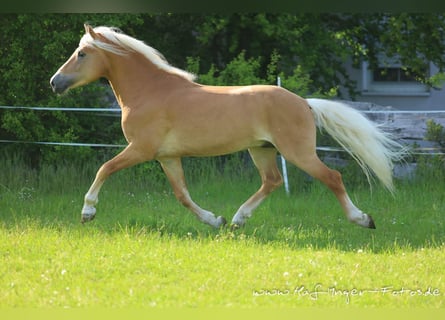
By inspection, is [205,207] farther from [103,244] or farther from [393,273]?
[393,273]

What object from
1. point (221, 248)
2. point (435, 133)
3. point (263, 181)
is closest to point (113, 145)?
point (263, 181)

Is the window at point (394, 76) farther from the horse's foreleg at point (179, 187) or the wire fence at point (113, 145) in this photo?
the horse's foreleg at point (179, 187)

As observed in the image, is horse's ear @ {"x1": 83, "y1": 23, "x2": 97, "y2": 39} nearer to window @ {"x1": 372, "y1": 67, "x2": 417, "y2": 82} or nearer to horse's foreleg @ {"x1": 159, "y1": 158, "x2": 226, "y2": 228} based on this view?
horse's foreleg @ {"x1": 159, "y1": 158, "x2": 226, "y2": 228}

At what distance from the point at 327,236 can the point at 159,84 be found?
6.85ft

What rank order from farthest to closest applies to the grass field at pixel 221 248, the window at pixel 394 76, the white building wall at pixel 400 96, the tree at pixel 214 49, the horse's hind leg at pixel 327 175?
1. the window at pixel 394 76
2. the white building wall at pixel 400 96
3. the tree at pixel 214 49
4. the horse's hind leg at pixel 327 175
5. the grass field at pixel 221 248

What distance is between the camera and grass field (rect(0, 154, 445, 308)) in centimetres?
494

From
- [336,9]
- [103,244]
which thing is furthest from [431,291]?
[103,244]

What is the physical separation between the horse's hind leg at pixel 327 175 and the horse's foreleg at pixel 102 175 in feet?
4.54

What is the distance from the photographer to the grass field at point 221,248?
16.2 feet

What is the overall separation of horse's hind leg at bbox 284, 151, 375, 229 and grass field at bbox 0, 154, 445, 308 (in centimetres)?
16

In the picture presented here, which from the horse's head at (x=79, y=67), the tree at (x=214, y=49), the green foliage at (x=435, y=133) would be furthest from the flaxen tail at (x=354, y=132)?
the tree at (x=214, y=49)

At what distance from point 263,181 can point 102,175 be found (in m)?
1.52

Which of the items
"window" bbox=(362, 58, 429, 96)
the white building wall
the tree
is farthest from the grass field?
"window" bbox=(362, 58, 429, 96)

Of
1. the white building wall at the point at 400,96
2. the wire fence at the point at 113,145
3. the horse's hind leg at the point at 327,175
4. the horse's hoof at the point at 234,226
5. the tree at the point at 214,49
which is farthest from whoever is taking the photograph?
the white building wall at the point at 400,96
